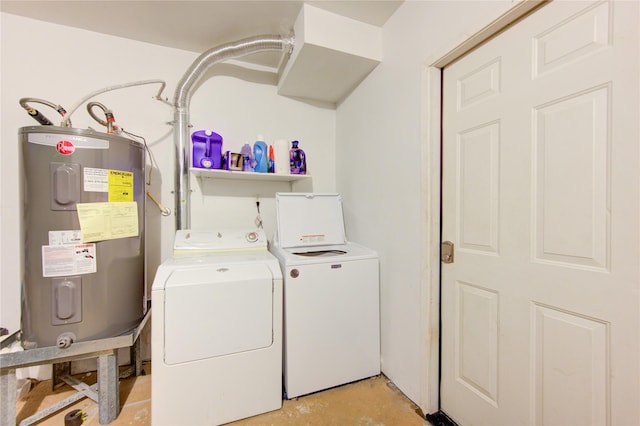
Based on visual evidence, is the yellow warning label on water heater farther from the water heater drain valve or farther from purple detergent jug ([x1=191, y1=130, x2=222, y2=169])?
the water heater drain valve

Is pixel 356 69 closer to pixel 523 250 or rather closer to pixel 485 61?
pixel 485 61

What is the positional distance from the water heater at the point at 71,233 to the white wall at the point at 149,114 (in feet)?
1.47

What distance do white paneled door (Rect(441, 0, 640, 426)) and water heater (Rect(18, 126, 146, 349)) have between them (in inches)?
72.4

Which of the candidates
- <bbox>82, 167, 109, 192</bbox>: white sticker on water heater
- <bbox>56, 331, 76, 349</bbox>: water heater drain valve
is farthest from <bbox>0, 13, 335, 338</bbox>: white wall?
<bbox>56, 331, 76, 349</bbox>: water heater drain valve

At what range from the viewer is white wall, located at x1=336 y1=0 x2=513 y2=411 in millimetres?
1331

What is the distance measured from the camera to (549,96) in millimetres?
933

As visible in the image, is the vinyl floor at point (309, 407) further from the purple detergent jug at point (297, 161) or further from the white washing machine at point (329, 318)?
the purple detergent jug at point (297, 161)

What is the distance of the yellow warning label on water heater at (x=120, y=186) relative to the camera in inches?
52.3

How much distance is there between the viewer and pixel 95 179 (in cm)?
127

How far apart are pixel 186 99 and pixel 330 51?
1164 mm

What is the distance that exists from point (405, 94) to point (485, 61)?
448mm

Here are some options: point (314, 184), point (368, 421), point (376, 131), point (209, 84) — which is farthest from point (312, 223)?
point (209, 84)

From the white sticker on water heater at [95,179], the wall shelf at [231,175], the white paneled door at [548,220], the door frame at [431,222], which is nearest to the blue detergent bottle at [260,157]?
the wall shelf at [231,175]

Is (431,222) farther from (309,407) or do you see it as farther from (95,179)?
(95,179)
